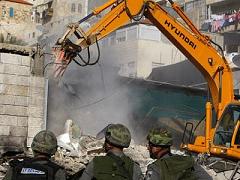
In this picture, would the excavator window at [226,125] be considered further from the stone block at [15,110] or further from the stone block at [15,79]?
the stone block at [15,79]

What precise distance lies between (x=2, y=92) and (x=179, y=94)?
30.8 feet

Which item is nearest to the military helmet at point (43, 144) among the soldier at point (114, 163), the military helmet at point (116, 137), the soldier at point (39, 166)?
the soldier at point (39, 166)

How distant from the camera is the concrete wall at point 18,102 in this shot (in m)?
11.9

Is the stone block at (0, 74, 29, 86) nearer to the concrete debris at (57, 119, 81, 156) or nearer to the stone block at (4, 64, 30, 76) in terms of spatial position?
the stone block at (4, 64, 30, 76)

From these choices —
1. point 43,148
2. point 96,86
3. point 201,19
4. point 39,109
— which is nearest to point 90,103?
point 96,86

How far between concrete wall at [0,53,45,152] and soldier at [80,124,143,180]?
Answer: 301 inches

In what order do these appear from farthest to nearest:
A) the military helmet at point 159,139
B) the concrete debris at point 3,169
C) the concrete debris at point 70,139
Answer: the concrete debris at point 70,139 < the concrete debris at point 3,169 < the military helmet at point 159,139

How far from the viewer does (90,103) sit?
18312mm

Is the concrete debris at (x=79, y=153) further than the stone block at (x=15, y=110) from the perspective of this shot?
No

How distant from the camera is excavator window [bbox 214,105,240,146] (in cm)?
1261

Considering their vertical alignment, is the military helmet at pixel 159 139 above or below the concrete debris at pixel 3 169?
above

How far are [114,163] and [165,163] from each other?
1.24ft

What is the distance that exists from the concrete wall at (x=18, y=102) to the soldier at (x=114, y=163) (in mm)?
7635

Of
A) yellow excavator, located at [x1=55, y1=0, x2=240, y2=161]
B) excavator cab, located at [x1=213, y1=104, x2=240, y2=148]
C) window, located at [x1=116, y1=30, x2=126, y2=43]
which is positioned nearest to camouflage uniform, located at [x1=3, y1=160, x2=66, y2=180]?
excavator cab, located at [x1=213, y1=104, x2=240, y2=148]
